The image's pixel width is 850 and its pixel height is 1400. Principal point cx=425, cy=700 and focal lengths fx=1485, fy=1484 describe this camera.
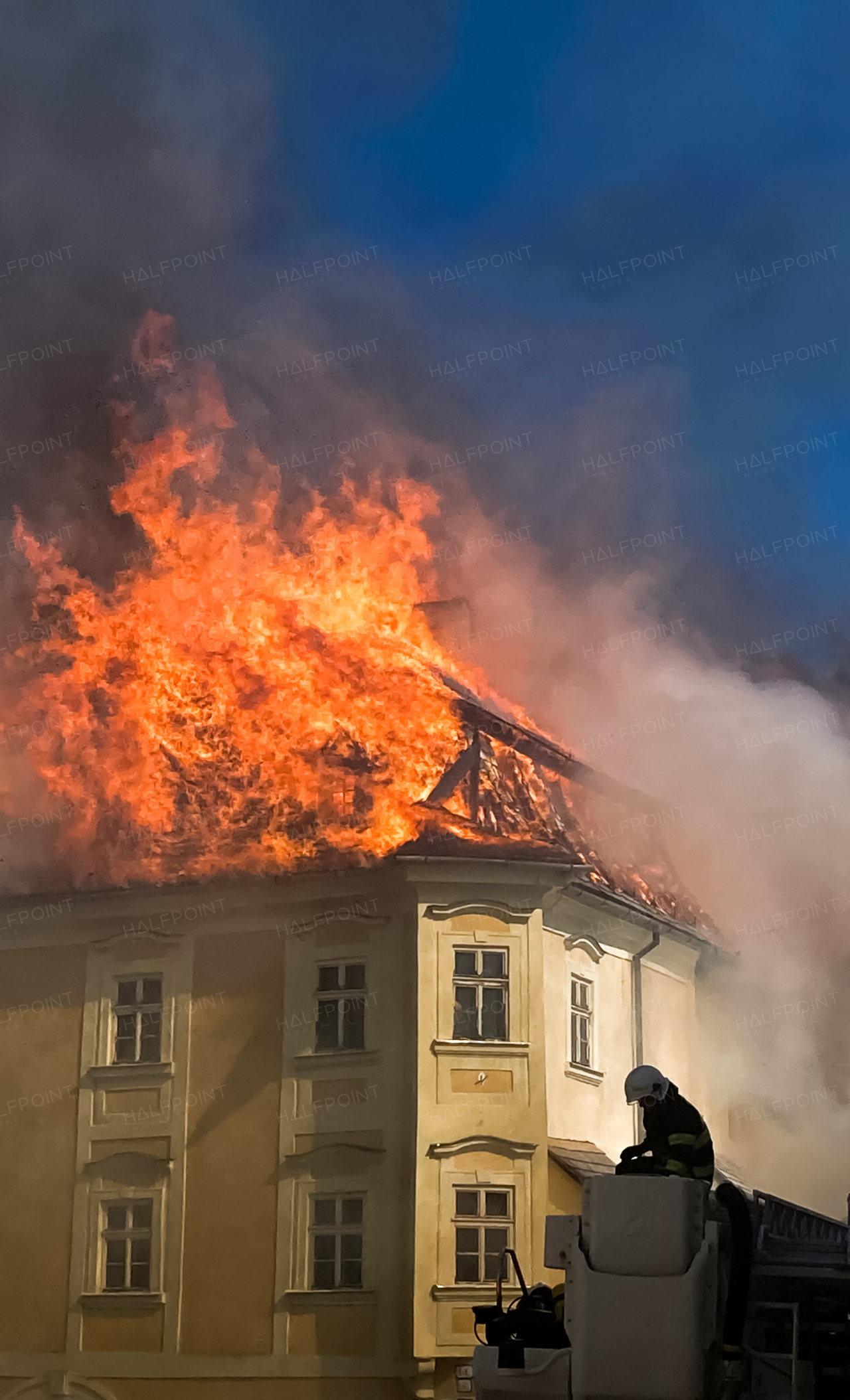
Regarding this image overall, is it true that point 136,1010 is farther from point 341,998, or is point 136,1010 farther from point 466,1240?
point 466,1240

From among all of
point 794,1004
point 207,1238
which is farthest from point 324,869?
point 794,1004

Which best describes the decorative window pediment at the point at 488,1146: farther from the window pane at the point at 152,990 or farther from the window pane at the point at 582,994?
the window pane at the point at 152,990

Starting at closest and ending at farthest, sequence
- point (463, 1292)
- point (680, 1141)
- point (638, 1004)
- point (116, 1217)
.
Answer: point (680, 1141)
point (463, 1292)
point (116, 1217)
point (638, 1004)

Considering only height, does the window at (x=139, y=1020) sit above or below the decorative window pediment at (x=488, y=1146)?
above

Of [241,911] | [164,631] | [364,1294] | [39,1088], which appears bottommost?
[364,1294]

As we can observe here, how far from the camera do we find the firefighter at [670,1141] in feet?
32.7

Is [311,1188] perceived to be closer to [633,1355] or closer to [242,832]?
[242,832]

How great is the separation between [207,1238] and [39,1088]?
3.19 metres

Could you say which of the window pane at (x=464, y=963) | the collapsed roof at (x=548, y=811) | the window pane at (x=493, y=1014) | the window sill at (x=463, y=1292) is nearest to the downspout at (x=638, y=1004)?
the collapsed roof at (x=548, y=811)

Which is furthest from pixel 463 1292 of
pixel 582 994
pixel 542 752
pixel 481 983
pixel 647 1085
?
pixel 647 1085

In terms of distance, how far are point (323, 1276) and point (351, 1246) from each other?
1.55 feet

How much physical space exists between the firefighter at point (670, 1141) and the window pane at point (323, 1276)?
891cm

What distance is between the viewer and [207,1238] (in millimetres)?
18656

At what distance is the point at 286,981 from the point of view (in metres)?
19.4
